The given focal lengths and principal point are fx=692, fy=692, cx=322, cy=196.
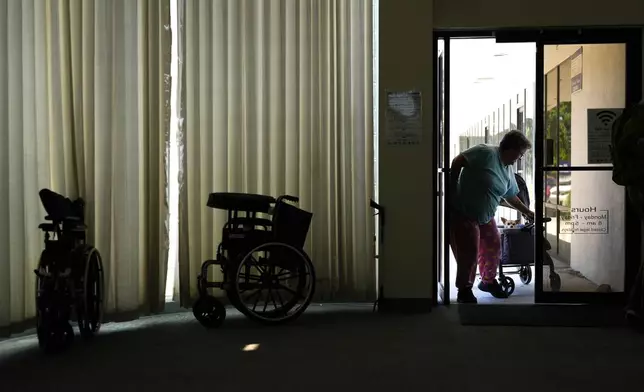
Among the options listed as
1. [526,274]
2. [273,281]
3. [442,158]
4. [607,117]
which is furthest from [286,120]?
[526,274]

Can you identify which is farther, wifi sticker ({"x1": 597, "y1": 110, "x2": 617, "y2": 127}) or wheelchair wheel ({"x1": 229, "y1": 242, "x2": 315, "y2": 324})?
wifi sticker ({"x1": 597, "y1": 110, "x2": 617, "y2": 127})

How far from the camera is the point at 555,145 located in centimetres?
527

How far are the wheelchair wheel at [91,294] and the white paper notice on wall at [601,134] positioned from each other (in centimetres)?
364

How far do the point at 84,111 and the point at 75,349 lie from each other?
1.58m

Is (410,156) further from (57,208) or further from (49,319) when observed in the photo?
(49,319)

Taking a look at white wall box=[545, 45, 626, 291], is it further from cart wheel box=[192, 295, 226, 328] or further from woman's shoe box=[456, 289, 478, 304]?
cart wheel box=[192, 295, 226, 328]

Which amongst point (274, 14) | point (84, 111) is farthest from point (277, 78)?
point (84, 111)

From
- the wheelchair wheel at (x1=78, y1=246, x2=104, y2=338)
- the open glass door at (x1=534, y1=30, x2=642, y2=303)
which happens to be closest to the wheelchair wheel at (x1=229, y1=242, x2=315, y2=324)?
the wheelchair wheel at (x1=78, y1=246, x2=104, y2=338)

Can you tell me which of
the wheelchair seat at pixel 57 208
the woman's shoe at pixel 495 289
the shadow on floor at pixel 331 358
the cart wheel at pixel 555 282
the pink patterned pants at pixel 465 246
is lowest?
the shadow on floor at pixel 331 358

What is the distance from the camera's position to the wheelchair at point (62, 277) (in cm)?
380

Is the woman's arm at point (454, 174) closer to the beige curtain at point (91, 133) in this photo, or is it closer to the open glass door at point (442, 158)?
the open glass door at point (442, 158)

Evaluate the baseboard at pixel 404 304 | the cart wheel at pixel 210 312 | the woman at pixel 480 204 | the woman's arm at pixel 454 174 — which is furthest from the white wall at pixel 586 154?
the cart wheel at pixel 210 312

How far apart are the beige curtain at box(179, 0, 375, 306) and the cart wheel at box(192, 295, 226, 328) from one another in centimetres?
38

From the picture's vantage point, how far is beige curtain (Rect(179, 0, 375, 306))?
4961 millimetres
